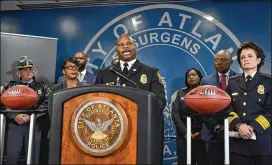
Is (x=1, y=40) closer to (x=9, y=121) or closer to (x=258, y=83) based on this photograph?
(x=9, y=121)

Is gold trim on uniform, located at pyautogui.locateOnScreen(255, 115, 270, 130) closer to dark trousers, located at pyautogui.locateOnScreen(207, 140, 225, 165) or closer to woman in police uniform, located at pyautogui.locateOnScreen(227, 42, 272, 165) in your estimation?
woman in police uniform, located at pyautogui.locateOnScreen(227, 42, 272, 165)

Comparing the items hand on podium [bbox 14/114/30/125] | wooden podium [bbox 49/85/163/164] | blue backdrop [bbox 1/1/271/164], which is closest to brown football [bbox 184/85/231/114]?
wooden podium [bbox 49/85/163/164]

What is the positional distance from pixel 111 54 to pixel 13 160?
2.27m

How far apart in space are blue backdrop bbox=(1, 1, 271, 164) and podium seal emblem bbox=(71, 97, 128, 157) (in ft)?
9.86

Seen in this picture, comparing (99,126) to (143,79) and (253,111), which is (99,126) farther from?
(253,111)

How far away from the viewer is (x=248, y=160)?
203cm

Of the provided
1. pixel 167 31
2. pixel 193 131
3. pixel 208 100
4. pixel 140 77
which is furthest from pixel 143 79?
pixel 167 31

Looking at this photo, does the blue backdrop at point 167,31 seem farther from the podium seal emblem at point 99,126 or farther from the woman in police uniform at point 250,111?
the podium seal emblem at point 99,126

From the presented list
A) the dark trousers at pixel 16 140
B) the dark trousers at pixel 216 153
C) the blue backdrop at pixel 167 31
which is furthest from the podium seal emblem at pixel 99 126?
the blue backdrop at pixel 167 31

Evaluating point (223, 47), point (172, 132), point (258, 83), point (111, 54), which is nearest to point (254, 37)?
point (223, 47)

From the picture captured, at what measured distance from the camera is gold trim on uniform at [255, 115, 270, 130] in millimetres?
2002

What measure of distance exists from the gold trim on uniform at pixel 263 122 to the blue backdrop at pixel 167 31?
2.47 meters

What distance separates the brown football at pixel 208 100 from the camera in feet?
5.66

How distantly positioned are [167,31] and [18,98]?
3.06m
